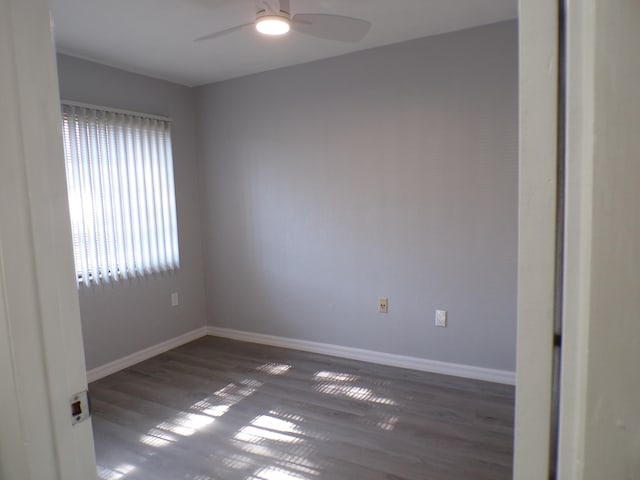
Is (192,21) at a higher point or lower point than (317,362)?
higher

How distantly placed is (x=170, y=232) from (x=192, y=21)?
6.45 ft

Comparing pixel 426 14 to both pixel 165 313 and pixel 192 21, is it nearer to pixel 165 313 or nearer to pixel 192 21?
pixel 192 21

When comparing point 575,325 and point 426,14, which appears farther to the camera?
point 426,14

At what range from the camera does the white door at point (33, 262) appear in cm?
66

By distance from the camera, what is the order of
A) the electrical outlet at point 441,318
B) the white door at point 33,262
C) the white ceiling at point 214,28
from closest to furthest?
the white door at point 33,262
the white ceiling at point 214,28
the electrical outlet at point 441,318

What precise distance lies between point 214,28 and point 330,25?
36.0 inches

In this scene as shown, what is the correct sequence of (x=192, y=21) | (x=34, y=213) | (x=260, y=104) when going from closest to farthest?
1. (x=34, y=213)
2. (x=192, y=21)
3. (x=260, y=104)

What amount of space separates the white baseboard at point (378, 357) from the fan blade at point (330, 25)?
2.42m

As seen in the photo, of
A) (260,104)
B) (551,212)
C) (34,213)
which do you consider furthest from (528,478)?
(260,104)

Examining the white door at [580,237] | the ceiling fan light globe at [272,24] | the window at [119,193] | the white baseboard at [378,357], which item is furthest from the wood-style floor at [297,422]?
the ceiling fan light globe at [272,24]

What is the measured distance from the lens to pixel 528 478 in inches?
19.4

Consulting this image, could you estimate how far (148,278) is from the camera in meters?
3.68

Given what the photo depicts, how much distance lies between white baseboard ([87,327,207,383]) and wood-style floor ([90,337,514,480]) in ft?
0.32

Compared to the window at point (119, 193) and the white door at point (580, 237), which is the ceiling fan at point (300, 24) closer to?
the window at point (119, 193)
